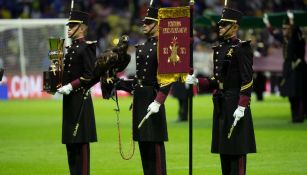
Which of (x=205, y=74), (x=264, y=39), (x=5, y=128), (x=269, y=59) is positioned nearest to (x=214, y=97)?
(x=5, y=128)

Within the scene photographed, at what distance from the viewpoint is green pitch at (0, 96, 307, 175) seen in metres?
14.7

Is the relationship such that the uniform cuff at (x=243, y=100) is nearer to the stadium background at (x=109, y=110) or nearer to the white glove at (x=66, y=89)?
the white glove at (x=66, y=89)

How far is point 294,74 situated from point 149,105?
11261mm

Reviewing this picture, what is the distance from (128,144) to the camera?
17.9 metres

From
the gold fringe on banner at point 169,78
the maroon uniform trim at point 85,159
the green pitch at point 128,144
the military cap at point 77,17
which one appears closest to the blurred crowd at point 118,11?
the green pitch at point 128,144

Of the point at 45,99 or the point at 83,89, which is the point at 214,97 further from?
the point at 45,99

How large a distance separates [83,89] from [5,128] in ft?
34.8

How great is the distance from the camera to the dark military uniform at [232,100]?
10883 mm

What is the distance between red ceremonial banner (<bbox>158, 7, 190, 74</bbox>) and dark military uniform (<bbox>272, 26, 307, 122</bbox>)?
11.0m

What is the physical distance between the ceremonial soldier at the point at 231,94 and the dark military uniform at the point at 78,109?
60.3 inches

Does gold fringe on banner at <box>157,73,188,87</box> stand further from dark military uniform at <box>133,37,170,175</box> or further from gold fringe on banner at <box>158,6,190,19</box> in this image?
gold fringe on banner at <box>158,6,190,19</box>

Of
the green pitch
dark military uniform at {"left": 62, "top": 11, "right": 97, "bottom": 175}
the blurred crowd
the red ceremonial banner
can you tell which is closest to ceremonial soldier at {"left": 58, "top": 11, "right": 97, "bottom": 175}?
dark military uniform at {"left": 62, "top": 11, "right": 97, "bottom": 175}

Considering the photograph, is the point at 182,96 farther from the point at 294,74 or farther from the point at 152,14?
the point at 152,14

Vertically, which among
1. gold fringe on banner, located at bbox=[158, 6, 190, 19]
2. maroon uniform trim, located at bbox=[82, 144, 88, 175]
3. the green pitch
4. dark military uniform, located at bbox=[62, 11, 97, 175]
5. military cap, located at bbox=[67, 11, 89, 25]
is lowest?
the green pitch
